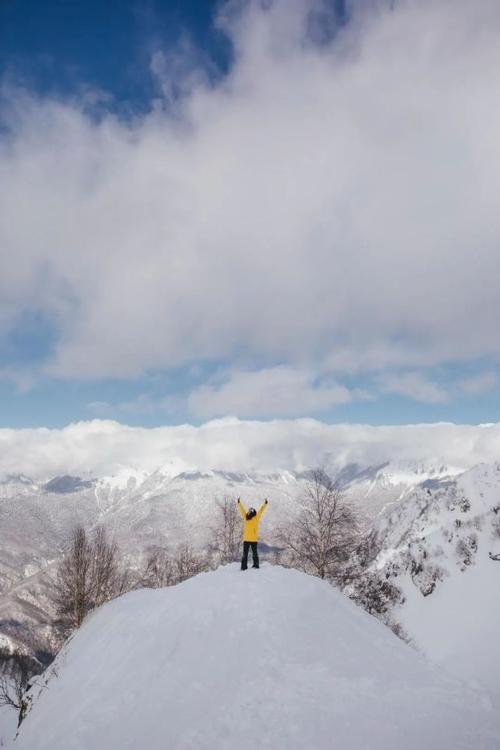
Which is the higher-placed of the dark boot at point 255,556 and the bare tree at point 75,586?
the dark boot at point 255,556

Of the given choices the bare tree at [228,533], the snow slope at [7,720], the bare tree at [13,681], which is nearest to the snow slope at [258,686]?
the bare tree at [13,681]

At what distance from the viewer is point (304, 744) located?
22.9 feet

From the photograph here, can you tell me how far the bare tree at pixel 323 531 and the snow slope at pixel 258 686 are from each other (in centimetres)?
1181

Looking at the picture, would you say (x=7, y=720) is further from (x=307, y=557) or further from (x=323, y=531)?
(x=323, y=531)

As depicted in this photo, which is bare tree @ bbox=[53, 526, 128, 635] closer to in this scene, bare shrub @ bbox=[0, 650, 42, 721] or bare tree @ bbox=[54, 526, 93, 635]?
bare tree @ bbox=[54, 526, 93, 635]

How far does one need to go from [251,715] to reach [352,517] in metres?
20.0

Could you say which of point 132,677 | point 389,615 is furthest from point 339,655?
point 389,615

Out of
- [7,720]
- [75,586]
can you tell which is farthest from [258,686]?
[7,720]

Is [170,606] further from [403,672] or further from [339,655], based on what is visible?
[403,672]

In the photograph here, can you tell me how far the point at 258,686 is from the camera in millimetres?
8727

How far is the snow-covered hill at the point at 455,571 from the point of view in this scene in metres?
22.6

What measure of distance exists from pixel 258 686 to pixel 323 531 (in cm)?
1853

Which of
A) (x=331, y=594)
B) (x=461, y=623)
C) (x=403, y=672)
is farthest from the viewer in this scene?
(x=461, y=623)

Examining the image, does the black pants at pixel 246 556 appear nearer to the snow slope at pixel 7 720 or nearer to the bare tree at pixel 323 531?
the bare tree at pixel 323 531
